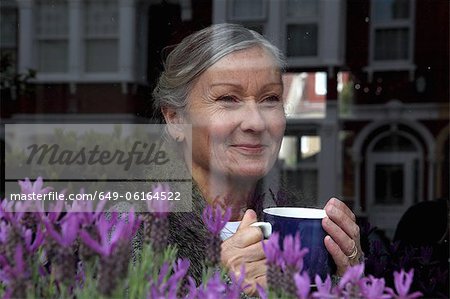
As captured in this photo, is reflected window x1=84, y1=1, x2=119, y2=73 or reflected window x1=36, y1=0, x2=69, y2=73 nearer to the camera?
reflected window x1=84, y1=1, x2=119, y2=73

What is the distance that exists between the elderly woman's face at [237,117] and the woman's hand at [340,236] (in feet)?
1.04

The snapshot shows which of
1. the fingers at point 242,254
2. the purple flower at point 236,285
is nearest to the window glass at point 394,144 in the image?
the fingers at point 242,254

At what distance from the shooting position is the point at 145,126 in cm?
191

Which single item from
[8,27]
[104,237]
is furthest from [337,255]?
[8,27]

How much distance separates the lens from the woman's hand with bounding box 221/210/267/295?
1.01 metres

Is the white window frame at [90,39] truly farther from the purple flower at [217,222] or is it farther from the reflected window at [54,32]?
the purple flower at [217,222]

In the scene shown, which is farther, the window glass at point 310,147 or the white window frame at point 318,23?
the window glass at point 310,147

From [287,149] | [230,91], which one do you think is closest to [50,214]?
[230,91]

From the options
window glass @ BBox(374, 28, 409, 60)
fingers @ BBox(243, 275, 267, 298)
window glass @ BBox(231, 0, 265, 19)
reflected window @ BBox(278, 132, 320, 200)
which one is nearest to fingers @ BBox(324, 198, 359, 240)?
fingers @ BBox(243, 275, 267, 298)

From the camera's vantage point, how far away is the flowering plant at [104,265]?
81cm

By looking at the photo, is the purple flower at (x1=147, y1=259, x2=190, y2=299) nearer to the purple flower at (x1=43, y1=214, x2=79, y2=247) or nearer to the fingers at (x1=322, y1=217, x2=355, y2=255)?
the purple flower at (x1=43, y1=214, x2=79, y2=247)

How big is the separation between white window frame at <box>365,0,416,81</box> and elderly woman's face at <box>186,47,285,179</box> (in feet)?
5.39

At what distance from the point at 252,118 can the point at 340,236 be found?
16.5 inches

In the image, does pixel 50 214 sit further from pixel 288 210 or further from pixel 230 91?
pixel 230 91
